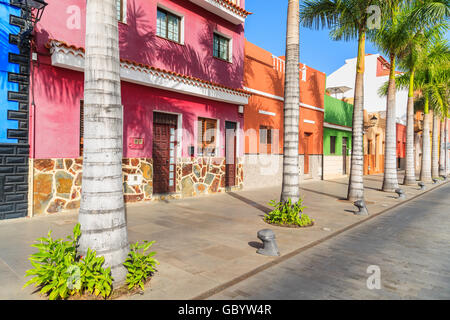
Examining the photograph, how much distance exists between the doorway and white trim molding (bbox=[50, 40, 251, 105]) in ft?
4.04

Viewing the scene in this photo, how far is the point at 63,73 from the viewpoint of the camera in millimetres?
8461

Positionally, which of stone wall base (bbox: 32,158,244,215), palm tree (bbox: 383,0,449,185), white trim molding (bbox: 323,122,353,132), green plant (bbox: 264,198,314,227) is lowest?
green plant (bbox: 264,198,314,227)

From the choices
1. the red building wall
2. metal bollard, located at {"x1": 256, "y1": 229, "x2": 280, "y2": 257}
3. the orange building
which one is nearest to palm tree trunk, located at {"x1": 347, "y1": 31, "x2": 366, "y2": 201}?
the orange building

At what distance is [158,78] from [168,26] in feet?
8.59

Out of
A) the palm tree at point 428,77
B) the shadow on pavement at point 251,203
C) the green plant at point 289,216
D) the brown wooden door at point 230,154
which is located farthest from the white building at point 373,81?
the green plant at point 289,216

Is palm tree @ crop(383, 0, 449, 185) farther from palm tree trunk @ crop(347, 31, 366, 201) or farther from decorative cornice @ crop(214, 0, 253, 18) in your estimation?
decorative cornice @ crop(214, 0, 253, 18)

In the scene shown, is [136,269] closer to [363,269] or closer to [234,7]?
[363,269]

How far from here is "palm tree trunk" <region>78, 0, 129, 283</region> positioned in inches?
147

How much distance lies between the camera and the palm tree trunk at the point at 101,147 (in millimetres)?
3742

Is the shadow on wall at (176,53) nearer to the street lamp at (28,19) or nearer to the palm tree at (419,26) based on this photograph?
the street lamp at (28,19)

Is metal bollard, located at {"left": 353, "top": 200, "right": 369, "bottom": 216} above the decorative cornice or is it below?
below

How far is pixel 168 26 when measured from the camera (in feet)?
37.6

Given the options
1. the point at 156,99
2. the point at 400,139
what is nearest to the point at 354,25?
the point at 156,99

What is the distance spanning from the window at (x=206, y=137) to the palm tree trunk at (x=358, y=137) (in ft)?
19.1
